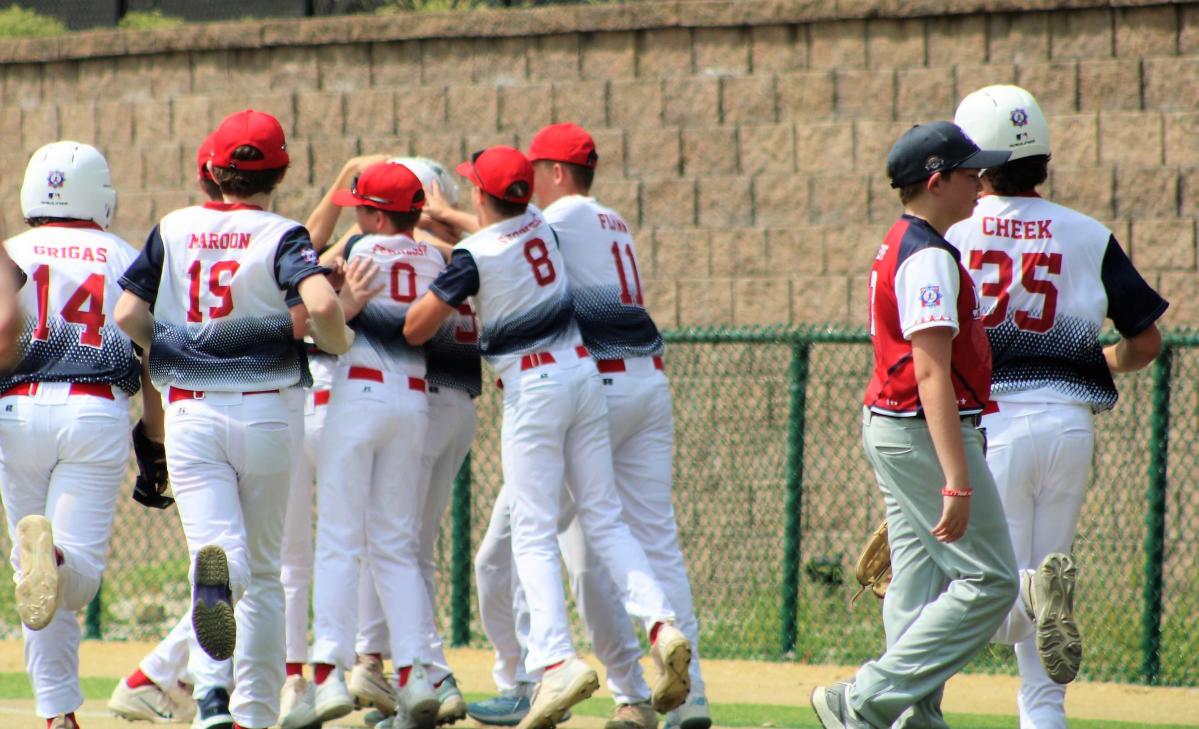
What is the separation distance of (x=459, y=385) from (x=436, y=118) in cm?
415

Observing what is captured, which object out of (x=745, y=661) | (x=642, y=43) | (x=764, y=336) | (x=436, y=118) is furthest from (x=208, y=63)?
(x=745, y=661)

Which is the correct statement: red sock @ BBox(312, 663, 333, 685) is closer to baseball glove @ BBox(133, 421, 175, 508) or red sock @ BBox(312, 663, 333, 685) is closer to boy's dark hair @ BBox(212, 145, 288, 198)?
baseball glove @ BBox(133, 421, 175, 508)

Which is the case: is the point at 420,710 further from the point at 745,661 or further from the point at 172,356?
the point at 745,661

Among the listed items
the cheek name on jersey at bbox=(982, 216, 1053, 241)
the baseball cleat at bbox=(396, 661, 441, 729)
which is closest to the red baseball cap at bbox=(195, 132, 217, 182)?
the baseball cleat at bbox=(396, 661, 441, 729)

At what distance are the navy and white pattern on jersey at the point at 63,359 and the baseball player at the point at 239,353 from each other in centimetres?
25

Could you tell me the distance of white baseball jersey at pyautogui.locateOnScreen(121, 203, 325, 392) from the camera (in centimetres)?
593

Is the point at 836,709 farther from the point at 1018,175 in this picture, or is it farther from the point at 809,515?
the point at 809,515

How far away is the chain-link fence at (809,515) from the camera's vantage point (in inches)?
342

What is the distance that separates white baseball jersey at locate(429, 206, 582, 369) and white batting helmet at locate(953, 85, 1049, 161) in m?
1.75

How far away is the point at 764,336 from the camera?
9180mm

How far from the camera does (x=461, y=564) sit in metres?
9.73

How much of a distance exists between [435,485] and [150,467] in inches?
53.0

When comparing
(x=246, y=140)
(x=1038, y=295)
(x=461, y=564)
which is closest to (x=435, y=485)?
(x=246, y=140)

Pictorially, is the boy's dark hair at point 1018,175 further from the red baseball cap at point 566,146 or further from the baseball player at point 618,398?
the red baseball cap at point 566,146
